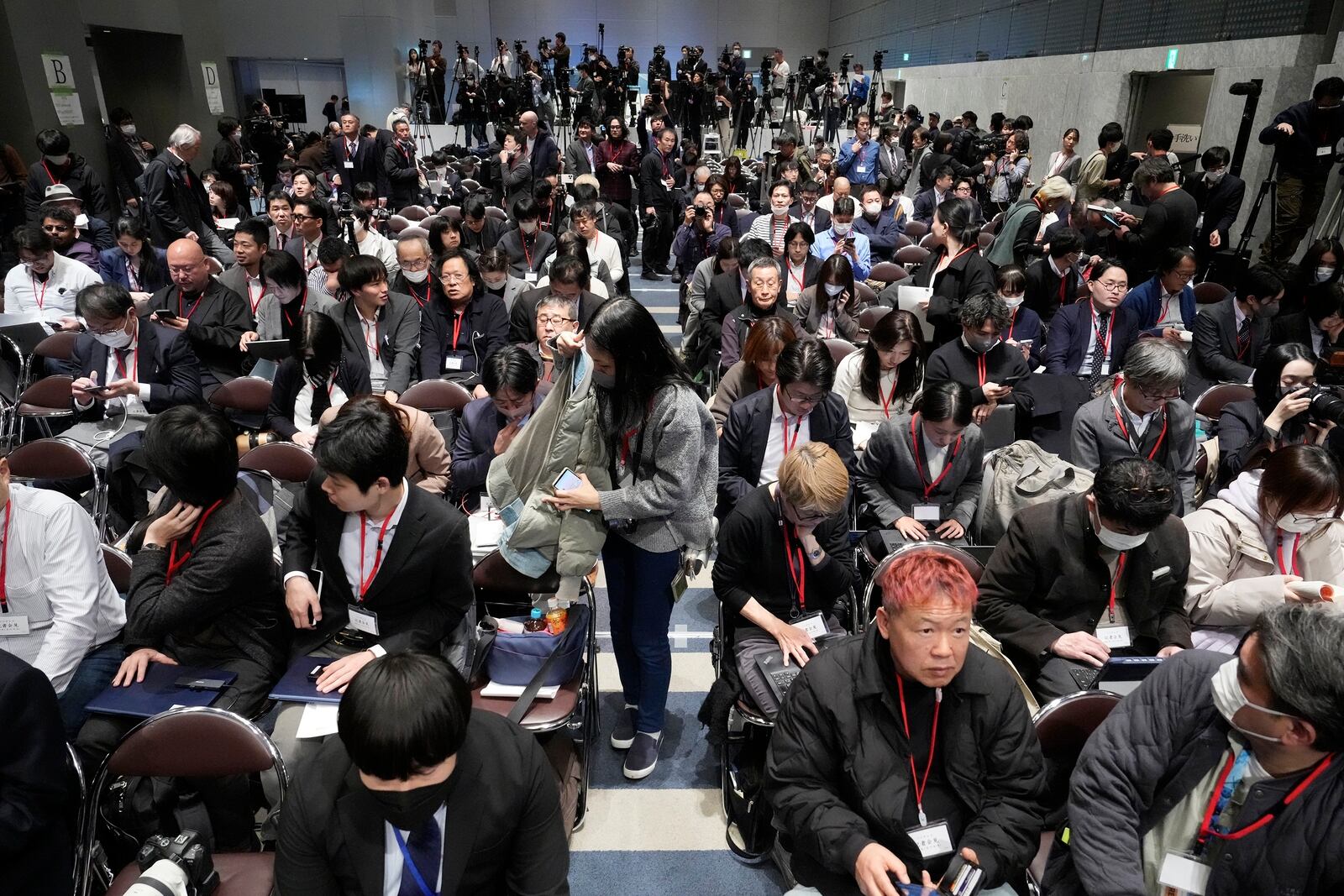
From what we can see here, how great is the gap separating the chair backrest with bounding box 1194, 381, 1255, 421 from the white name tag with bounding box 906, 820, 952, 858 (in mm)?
Answer: 3542

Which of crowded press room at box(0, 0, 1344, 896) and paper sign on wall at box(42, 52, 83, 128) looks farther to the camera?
paper sign on wall at box(42, 52, 83, 128)

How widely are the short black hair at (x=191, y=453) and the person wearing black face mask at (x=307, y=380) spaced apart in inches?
62.1

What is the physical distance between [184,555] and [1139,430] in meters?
3.81

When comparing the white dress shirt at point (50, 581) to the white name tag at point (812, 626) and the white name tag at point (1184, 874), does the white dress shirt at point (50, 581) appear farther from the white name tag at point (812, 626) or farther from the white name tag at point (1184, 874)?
the white name tag at point (1184, 874)

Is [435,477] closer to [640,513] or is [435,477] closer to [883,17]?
[640,513]


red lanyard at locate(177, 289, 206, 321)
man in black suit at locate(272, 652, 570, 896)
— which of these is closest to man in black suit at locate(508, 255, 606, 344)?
red lanyard at locate(177, 289, 206, 321)

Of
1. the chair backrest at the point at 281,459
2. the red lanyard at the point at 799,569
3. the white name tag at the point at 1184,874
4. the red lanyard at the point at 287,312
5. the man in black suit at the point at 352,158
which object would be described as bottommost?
the white name tag at the point at 1184,874

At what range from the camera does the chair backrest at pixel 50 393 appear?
4336 mm

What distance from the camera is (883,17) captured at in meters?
23.3

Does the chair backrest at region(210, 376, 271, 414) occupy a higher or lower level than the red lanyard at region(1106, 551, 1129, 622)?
higher

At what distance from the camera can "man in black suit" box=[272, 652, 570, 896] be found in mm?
1490

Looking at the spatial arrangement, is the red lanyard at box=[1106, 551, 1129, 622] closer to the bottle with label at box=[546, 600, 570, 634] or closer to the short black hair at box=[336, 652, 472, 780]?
the bottle with label at box=[546, 600, 570, 634]

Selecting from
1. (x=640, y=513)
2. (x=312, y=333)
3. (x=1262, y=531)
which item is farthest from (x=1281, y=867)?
(x=312, y=333)

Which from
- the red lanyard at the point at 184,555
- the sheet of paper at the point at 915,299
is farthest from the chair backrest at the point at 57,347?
the sheet of paper at the point at 915,299
